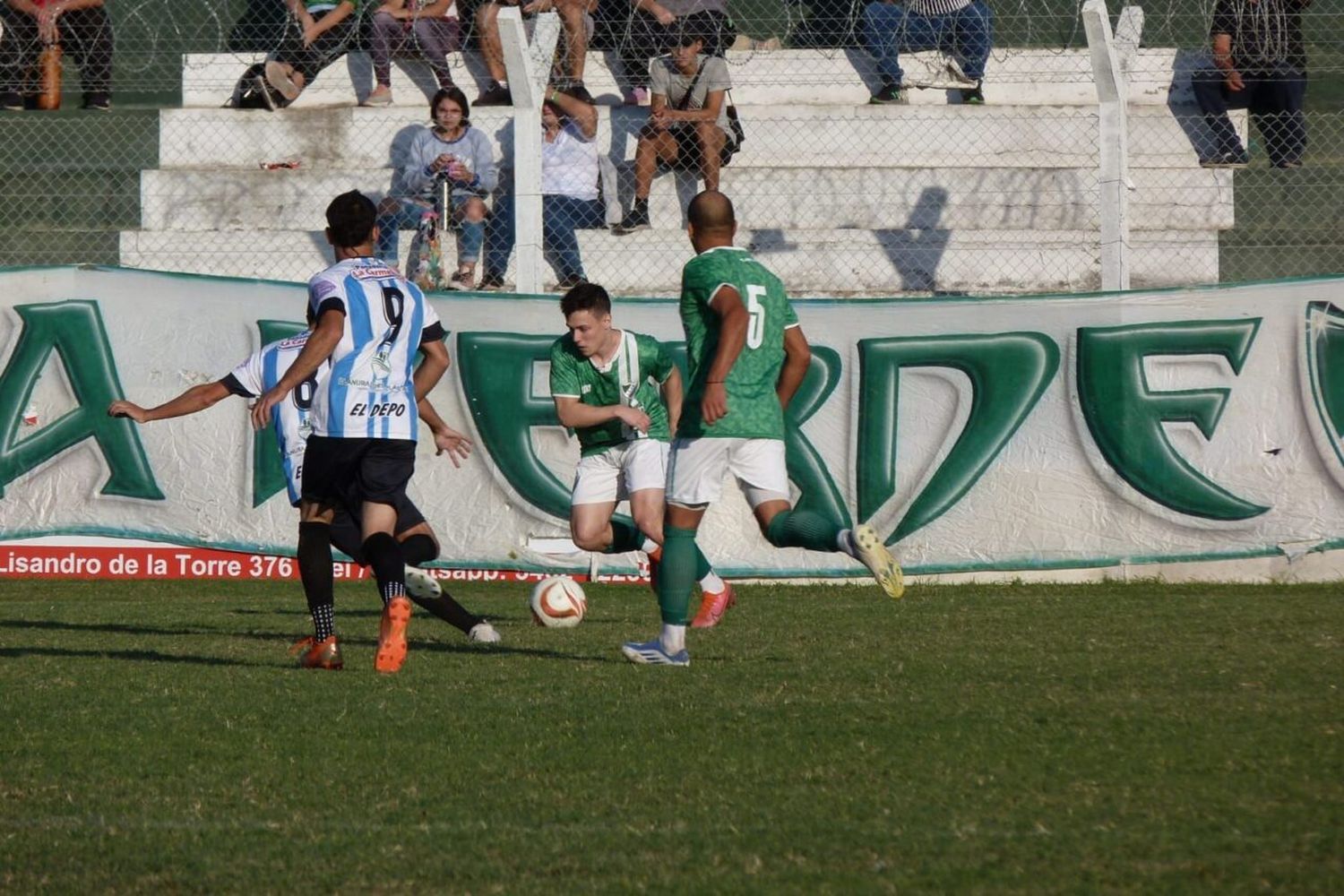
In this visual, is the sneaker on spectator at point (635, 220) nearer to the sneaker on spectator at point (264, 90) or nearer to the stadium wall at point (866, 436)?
the stadium wall at point (866, 436)

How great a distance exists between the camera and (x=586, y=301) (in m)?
8.53

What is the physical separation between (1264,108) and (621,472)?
7.96 meters

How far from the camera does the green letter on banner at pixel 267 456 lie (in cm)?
1234

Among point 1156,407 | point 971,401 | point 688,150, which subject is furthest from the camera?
point 688,150

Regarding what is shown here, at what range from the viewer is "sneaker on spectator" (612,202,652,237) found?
14.4 metres

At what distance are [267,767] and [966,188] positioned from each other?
10.7m

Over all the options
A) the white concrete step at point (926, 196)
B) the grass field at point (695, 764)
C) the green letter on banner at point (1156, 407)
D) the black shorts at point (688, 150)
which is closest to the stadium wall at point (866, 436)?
the green letter on banner at point (1156, 407)

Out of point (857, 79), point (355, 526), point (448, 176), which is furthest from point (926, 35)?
point (355, 526)

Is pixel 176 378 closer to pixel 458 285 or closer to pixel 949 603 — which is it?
pixel 458 285

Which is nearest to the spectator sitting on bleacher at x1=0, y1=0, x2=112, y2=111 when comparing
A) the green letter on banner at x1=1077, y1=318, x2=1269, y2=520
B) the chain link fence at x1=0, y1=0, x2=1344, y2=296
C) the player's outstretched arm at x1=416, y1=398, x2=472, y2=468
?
the chain link fence at x1=0, y1=0, x2=1344, y2=296

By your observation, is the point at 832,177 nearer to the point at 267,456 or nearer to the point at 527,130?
the point at 527,130

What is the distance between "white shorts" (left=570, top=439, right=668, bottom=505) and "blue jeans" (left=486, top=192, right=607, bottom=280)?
4.45 m

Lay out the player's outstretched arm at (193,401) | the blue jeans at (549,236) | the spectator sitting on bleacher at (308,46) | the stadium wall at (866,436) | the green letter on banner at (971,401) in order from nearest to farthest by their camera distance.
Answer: the player's outstretched arm at (193,401) < the stadium wall at (866,436) < the green letter on banner at (971,401) < the blue jeans at (549,236) < the spectator sitting on bleacher at (308,46)

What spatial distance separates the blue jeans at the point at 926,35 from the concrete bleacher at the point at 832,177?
37 cm
